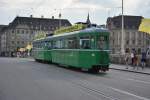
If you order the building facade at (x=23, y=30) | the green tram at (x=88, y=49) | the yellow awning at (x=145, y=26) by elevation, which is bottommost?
the green tram at (x=88, y=49)

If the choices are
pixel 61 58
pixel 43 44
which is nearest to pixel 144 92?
pixel 61 58

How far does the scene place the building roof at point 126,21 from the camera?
151125mm

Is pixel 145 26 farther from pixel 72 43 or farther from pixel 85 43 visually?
pixel 85 43

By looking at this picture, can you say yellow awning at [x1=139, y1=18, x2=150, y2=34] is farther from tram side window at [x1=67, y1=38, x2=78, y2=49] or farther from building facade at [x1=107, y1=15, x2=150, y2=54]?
building facade at [x1=107, y1=15, x2=150, y2=54]

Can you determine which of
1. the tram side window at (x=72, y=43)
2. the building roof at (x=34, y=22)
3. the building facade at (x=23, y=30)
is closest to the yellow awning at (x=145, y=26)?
the tram side window at (x=72, y=43)

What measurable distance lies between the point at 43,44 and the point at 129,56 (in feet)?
40.8

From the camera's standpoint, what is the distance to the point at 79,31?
32.8m

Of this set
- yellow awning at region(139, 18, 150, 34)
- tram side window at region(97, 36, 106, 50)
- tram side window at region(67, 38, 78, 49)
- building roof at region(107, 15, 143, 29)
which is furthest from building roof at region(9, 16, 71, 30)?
tram side window at region(97, 36, 106, 50)

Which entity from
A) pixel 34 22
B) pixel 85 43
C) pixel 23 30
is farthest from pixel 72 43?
pixel 34 22

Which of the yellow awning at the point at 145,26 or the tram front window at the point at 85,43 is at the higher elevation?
the yellow awning at the point at 145,26

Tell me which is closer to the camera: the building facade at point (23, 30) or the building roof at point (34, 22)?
the building facade at point (23, 30)

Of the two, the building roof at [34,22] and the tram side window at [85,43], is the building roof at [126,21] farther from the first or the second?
the tram side window at [85,43]

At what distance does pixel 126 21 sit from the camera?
6166 inches

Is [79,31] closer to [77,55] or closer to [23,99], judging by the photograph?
[77,55]
